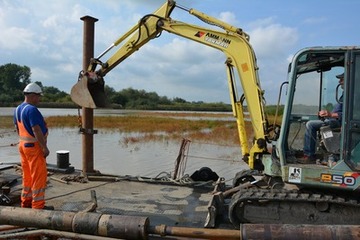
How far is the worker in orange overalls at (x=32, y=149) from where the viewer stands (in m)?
5.71

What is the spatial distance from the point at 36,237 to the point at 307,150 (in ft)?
12.7

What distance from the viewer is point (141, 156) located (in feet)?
55.5

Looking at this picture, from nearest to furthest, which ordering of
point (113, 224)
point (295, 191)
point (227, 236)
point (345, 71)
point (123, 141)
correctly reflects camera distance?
1. point (227, 236)
2. point (113, 224)
3. point (345, 71)
4. point (295, 191)
5. point (123, 141)

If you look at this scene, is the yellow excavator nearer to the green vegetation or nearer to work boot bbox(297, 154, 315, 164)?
work boot bbox(297, 154, 315, 164)

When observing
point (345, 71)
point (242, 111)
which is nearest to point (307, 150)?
point (345, 71)

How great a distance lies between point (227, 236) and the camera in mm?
3799

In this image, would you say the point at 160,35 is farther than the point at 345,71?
Yes

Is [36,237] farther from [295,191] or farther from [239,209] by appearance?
[295,191]

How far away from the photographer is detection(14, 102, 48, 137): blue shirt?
5.75m

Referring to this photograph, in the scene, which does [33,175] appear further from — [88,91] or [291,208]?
[291,208]

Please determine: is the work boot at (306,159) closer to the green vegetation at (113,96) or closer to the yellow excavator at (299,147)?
the yellow excavator at (299,147)

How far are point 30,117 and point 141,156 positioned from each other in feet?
37.1

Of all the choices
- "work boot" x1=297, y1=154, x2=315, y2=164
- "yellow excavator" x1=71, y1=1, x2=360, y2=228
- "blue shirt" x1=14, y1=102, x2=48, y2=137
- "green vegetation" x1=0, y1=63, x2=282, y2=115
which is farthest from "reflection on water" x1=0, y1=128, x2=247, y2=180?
"green vegetation" x1=0, y1=63, x2=282, y2=115

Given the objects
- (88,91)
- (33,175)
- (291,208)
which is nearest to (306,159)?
(291,208)
